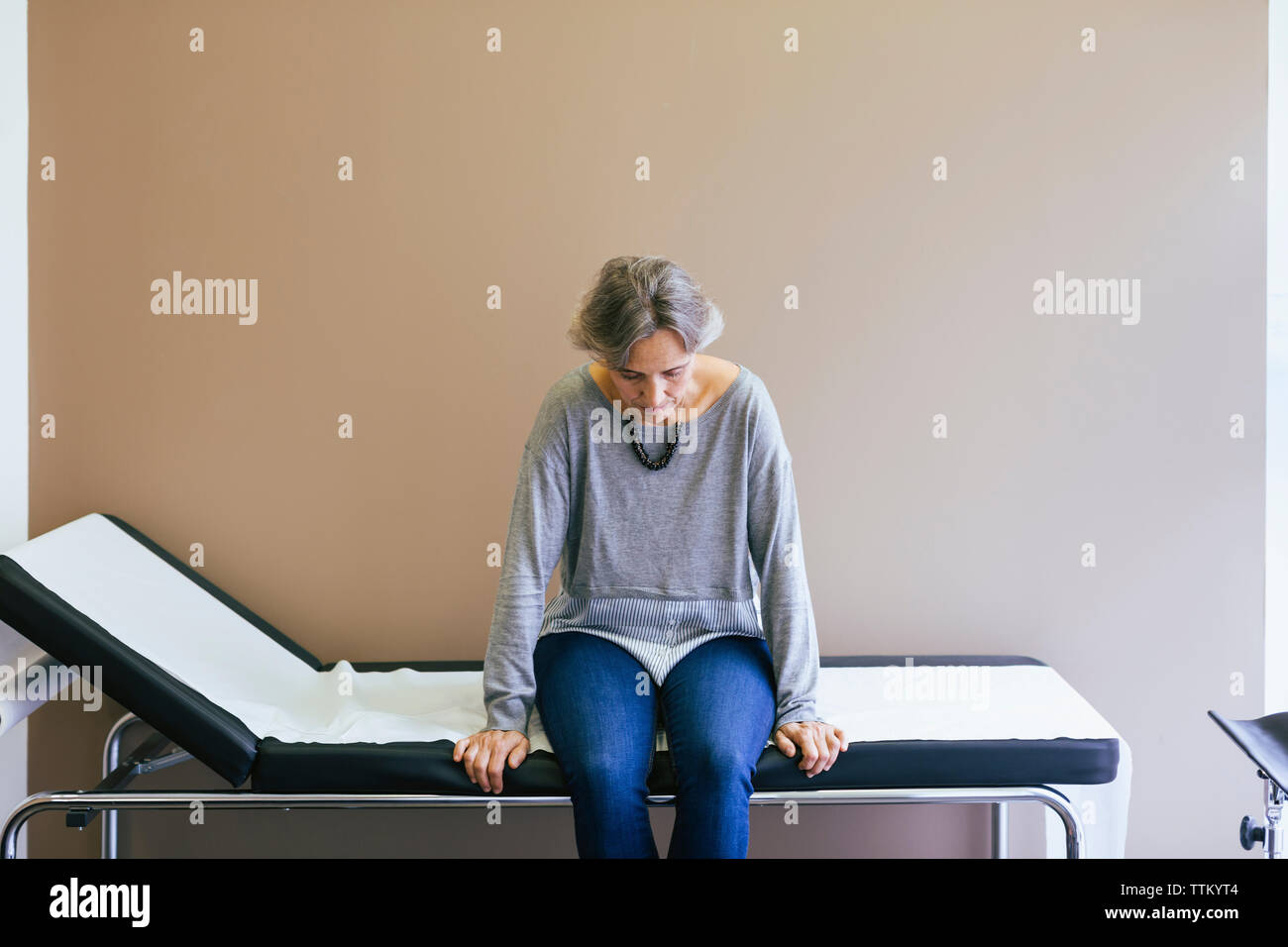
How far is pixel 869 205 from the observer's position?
207 centimetres

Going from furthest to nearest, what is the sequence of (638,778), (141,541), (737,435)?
1. (141,541)
2. (737,435)
3. (638,778)

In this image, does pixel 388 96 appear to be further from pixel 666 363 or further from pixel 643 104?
pixel 666 363

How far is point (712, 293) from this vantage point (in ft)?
6.82


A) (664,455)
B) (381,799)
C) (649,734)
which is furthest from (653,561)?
(381,799)

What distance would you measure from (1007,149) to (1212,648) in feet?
3.77

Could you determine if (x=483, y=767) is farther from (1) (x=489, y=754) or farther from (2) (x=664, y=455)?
(2) (x=664, y=455)

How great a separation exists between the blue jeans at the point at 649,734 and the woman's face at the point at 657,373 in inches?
16.1

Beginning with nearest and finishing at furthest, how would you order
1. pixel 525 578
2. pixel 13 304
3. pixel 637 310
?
pixel 637 310 → pixel 525 578 → pixel 13 304

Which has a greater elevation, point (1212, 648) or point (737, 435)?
point (737, 435)

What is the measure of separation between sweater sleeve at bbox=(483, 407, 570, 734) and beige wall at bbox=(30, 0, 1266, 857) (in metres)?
0.49

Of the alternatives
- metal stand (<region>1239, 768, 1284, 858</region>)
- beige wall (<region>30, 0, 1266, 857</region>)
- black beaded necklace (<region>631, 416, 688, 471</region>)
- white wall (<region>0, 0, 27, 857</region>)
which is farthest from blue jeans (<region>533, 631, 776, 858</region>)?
white wall (<region>0, 0, 27, 857</region>)

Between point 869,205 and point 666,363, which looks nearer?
point 666,363

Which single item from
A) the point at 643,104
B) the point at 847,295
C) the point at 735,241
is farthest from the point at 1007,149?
the point at 643,104

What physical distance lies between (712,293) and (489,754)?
3.46 feet
